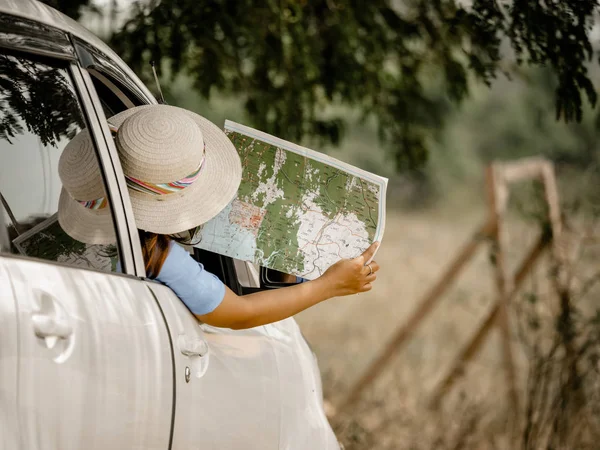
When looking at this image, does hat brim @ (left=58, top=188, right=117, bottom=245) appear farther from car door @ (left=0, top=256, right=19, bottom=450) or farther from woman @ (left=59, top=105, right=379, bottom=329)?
car door @ (left=0, top=256, right=19, bottom=450)

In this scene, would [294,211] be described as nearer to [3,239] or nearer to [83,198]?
[83,198]

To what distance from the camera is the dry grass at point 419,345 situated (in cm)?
670

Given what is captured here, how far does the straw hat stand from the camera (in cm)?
258

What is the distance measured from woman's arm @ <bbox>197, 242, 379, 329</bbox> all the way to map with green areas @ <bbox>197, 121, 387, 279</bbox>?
78mm

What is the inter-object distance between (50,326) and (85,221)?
0.56 m

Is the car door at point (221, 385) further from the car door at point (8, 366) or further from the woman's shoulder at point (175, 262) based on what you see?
the car door at point (8, 366)

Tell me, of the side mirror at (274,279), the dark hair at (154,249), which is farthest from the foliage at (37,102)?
the side mirror at (274,279)

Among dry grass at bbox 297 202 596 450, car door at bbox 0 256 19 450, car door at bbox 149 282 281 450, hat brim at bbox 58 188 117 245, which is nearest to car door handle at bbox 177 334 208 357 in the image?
car door at bbox 149 282 281 450

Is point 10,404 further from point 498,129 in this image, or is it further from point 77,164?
point 498,129

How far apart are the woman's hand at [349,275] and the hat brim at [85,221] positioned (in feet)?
2.24

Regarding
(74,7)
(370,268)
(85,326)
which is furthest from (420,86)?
(85,326)

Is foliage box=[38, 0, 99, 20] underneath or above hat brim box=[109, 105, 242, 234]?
above

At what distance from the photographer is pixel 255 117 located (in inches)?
237

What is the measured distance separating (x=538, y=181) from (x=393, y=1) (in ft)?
5.63
